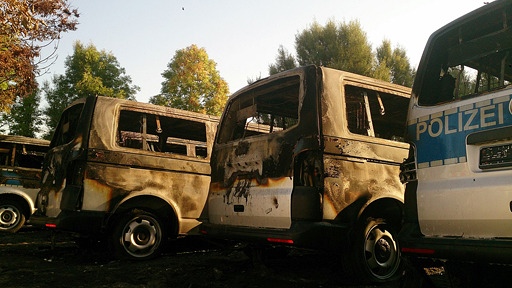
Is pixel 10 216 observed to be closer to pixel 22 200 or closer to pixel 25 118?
pixel 22 200

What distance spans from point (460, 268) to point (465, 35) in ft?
4.89

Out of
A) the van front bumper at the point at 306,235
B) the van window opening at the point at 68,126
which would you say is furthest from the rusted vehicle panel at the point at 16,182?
the van front bumper at the point at 306,235

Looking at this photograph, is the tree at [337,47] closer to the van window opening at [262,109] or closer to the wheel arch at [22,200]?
the wheel arch at [22,200]

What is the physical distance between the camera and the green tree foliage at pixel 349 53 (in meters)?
24.4

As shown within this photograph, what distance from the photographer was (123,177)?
5105mm

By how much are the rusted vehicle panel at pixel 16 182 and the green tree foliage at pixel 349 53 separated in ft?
61.2

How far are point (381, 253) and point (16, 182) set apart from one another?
865 centimetres

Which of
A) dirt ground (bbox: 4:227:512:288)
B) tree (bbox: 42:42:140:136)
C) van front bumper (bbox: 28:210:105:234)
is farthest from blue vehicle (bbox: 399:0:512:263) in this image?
tree (bbox: 42:42:140:136)

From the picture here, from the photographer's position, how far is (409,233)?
253 centimetres

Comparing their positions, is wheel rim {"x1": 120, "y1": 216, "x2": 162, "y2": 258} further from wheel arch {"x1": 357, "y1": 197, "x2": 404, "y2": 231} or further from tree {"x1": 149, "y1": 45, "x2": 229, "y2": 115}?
tree {"x1": 149, "y1": 45, "x2": 229, "y2": 115}

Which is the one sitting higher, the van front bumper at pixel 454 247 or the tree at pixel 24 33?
the tree at pixel 24 33

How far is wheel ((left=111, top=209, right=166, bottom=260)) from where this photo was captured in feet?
16.4

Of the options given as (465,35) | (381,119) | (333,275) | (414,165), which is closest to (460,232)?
(414,165)

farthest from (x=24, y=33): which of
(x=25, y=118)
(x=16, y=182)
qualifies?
(x=25, y=118)
